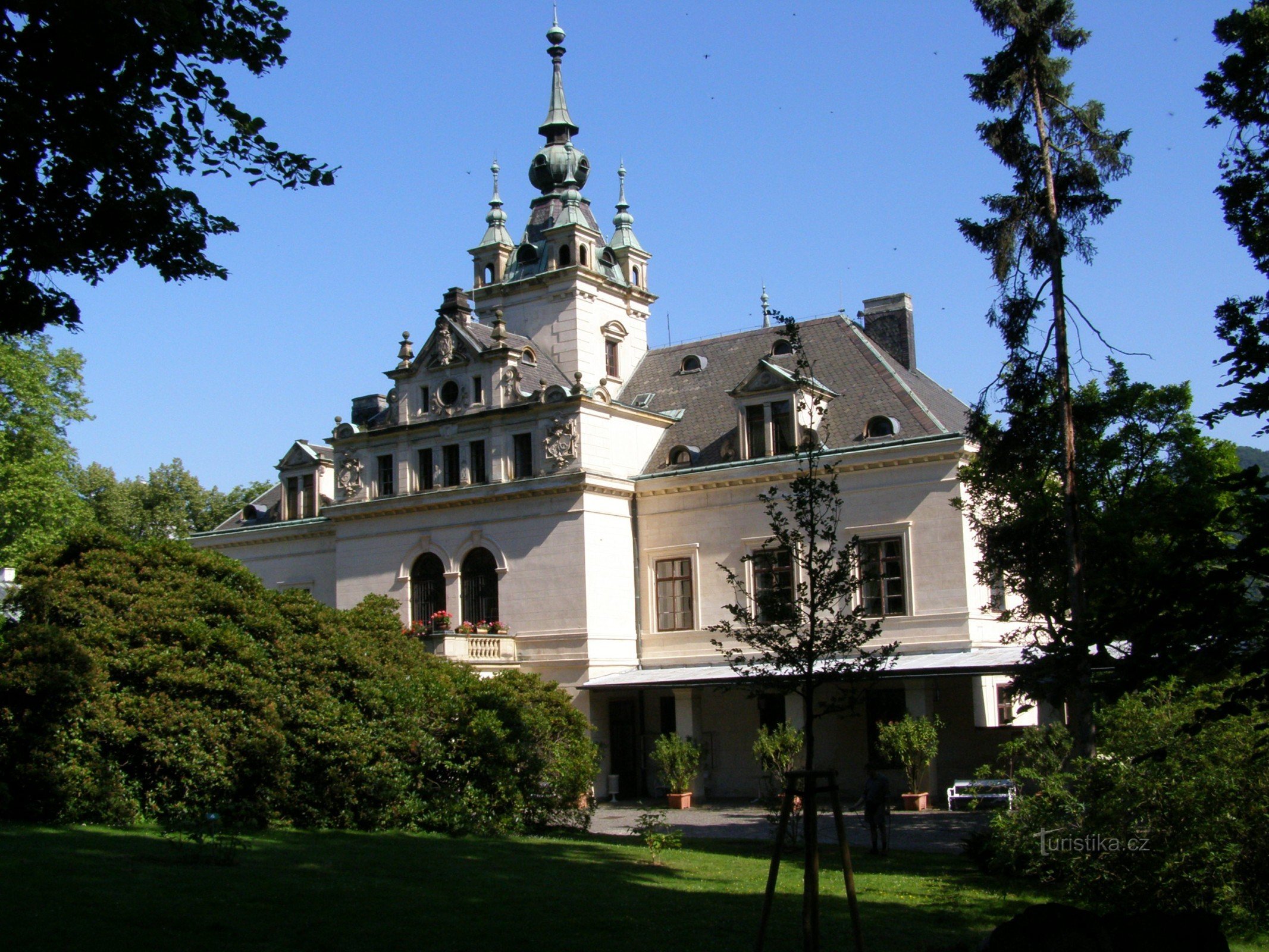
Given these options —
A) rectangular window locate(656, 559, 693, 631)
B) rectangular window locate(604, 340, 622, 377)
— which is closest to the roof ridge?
rectangular window locate(656, 559, 693, 631)

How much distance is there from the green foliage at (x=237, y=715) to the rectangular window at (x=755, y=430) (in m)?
11.5

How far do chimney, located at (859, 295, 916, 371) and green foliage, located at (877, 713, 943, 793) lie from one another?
39.6 feet

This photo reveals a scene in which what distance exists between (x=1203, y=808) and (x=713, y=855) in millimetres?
8954

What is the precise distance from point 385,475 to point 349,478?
1.31 meters

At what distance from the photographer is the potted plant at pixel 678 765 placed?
30.8 metres

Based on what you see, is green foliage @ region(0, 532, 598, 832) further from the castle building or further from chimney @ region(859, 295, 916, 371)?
chimney @ region(859, 295, 916, 371)

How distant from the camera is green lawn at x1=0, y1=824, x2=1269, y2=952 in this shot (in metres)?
11.9

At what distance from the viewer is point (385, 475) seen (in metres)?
38.6

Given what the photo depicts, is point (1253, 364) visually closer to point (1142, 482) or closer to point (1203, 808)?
point (1203, 808)

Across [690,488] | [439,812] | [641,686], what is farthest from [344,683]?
[690,488]

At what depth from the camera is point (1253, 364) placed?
31.2 ft

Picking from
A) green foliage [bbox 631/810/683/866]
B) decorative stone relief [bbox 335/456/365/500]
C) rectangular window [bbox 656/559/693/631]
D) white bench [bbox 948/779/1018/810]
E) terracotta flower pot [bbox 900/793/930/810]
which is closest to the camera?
white bench [bbox 948/779/1018/810]

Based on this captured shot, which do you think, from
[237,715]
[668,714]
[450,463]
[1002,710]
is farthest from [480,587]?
[237,715]

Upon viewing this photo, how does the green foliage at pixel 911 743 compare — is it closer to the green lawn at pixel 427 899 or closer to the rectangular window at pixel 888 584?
the rectangular window at pixel 888 584
